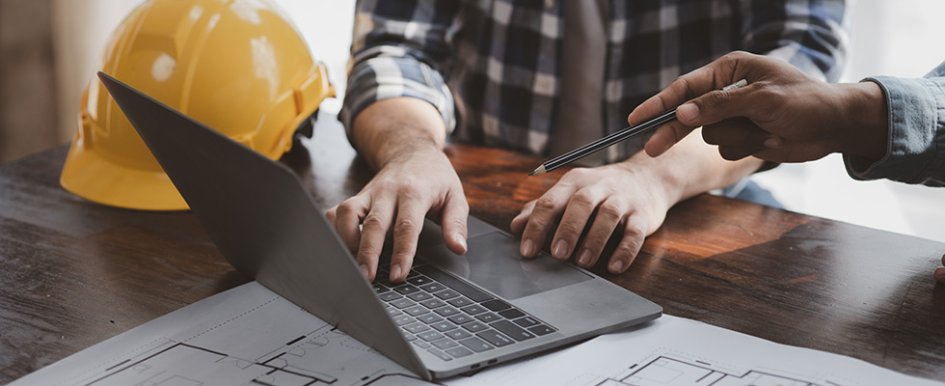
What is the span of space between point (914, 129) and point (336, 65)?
1.72 meters

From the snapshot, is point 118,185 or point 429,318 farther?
point 118,185

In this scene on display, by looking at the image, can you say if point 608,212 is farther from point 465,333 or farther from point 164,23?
point 164,23

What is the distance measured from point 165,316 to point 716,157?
653mm

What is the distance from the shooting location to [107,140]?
3.54 feet

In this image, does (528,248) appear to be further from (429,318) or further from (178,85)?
(178,85)

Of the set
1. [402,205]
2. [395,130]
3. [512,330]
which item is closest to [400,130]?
[395,130]

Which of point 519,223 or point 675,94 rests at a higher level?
point 675,94

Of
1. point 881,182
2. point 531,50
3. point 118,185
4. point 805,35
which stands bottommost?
point 881,182

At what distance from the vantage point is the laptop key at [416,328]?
0.72 m

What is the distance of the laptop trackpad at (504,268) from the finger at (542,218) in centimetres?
1

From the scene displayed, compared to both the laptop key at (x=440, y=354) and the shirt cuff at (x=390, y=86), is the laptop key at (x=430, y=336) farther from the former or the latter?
the shirt cuff at (x=390, y=86)

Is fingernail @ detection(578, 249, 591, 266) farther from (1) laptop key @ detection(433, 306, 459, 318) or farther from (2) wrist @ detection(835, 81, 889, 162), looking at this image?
(2) wrist @ detection(835, 81, 889, 162)

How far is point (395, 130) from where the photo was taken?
44.7 inches

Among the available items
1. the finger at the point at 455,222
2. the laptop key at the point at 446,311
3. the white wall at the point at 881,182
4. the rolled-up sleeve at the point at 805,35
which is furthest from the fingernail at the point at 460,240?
the white wall at the point at 881,182
